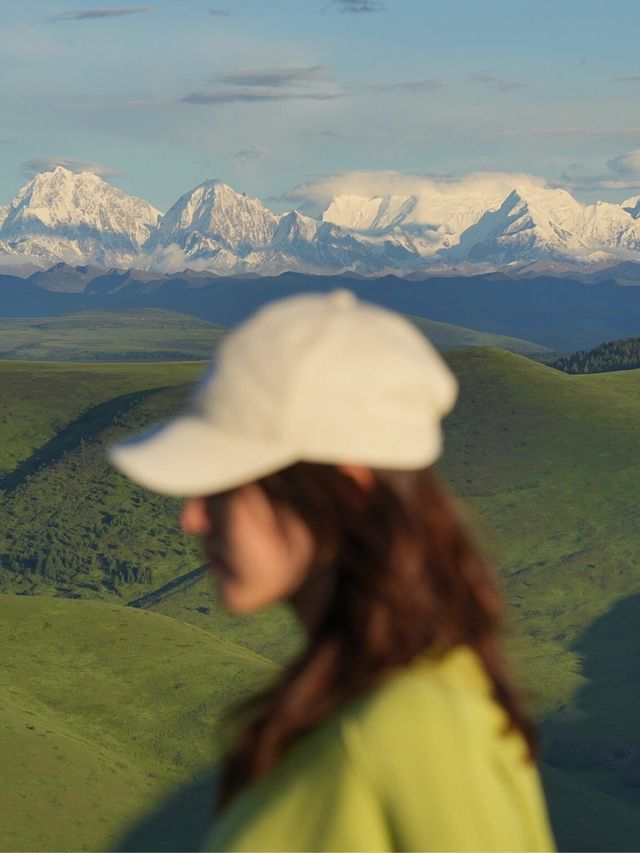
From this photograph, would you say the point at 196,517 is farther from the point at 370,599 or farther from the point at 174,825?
the point at 174,825

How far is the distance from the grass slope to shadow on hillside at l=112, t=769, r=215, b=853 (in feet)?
2.49

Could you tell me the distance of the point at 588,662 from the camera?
13512 centimetres

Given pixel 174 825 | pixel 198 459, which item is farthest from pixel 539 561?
pixel 198 459

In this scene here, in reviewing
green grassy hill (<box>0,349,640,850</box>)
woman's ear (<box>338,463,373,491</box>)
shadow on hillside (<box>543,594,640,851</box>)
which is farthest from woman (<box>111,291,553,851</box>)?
green grassy hill (<box>0,349,640,850</box>)

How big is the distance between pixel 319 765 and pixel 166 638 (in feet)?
361

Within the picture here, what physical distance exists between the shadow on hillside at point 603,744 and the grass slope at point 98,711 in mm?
20202

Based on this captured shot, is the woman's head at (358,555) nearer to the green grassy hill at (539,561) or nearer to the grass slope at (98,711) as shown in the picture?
the grass slope at (98,711)

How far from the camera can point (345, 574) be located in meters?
4.30

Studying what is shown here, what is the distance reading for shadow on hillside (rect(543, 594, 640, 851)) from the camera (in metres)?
84.5

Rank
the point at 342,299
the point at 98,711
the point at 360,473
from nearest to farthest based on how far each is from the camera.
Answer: the point at 360,473
the point at 342,299
the point at 98,711

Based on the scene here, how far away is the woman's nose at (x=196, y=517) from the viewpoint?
4.51 meters

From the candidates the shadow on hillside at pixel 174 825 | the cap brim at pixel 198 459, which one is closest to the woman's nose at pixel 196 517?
the cap brim at pixel 198 459

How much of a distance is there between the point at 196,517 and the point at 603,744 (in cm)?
10967

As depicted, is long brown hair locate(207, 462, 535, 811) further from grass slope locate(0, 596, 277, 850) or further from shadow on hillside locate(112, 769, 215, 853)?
grass slope locate(0, 596, 277, 850)
